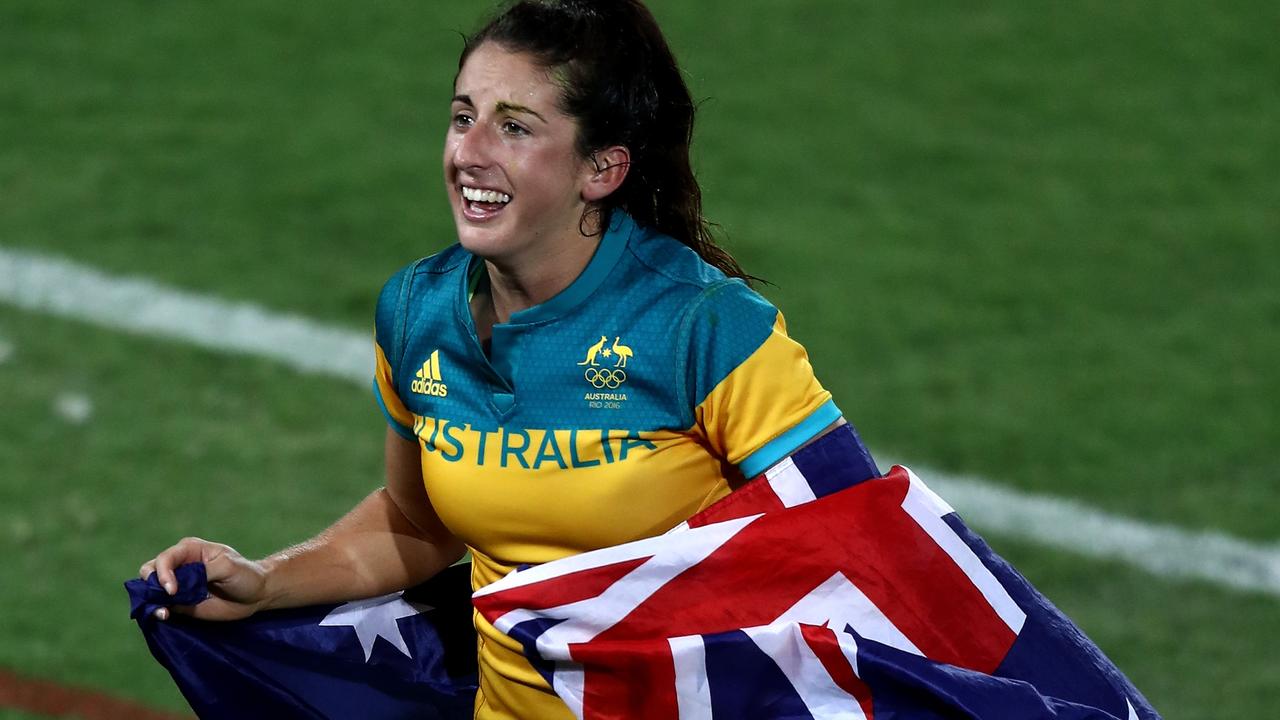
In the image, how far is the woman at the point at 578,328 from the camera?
308 centimetres

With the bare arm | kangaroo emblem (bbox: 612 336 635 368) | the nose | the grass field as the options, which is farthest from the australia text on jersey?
the grass field

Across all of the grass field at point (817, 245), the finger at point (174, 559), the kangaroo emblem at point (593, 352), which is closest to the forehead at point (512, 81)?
the kangaroo emblem at point (593, 352)

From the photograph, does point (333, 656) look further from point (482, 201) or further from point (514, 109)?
point (514, 109)

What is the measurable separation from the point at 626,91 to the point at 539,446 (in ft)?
1.89

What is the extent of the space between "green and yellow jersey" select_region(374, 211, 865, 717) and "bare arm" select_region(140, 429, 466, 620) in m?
0.32

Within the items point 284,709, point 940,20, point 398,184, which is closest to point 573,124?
point 284,709

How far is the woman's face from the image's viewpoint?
3.09 metres

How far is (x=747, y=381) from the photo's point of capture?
3027 mm

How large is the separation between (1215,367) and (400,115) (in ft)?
11.7

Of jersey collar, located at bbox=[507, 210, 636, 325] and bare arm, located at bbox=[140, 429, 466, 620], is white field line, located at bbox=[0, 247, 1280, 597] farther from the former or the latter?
jersey collar, located at bbox=[507, 210, 636, 325]

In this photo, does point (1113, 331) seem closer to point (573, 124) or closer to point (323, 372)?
point (323, 372)

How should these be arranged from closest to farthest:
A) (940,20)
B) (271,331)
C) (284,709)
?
1. (284,709)
2. (271,331)
3. (940,20)

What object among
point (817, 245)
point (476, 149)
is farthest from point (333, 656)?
point (817, 245)

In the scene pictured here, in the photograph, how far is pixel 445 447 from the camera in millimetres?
3258
